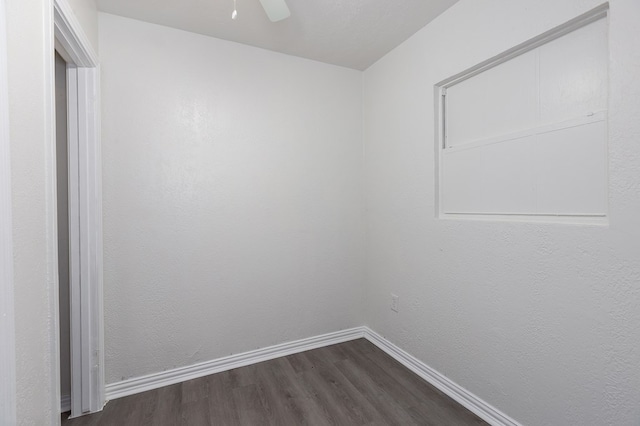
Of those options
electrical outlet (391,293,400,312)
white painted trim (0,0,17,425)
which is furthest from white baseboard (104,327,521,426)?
white painted trim (0,0,17,425)

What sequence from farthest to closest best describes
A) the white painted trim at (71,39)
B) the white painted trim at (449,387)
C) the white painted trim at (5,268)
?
the white painted trim at (449,387) < the white painted trim at (71,39) < the white painted trim at (5,268)

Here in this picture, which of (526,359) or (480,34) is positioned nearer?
(526,359)

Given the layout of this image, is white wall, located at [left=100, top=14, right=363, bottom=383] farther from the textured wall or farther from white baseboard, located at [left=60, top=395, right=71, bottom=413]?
the textured wall

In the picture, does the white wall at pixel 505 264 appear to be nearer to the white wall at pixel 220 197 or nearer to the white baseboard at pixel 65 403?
the white wall at pixel 220 197

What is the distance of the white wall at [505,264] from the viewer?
1.14 m

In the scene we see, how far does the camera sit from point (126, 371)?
189 cm

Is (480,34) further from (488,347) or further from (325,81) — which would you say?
(488,347)

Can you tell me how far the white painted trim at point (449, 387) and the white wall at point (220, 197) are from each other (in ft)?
1.57

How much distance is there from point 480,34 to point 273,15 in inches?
46.7

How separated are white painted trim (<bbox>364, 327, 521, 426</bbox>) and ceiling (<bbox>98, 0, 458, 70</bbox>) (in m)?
2.34

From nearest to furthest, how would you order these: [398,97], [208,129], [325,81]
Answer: [208,129], [398,97], [325,81]

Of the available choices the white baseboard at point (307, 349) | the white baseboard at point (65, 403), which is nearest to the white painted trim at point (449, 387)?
the white baseboard at point (307, 349)

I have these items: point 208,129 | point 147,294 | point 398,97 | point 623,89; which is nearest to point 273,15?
point 208,129

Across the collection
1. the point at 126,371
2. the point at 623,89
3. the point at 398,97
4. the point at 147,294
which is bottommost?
the point at 126,371
